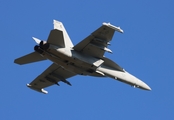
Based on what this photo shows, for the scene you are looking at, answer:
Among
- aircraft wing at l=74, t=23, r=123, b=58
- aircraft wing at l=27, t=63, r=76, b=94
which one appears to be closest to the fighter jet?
aircraft wing at l=74, t=23, r=123, b=58

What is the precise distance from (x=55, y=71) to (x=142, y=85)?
307 inches

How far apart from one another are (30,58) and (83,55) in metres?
4.47

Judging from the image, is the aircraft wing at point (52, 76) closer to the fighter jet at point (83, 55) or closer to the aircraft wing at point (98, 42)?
the fighter jet at point (83, 55)

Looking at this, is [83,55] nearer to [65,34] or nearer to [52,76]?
[65,34]

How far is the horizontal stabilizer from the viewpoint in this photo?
42.1 metres

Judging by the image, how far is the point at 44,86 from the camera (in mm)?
48312

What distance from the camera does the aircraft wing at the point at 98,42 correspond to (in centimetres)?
3922

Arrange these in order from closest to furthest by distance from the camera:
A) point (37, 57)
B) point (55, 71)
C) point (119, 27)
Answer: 1. point (119, 27)
2. point (37, 57)
3. point (55, 71)

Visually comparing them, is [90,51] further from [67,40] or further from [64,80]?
[64,80]

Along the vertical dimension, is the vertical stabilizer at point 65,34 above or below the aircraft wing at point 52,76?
above

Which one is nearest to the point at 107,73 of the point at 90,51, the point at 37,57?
the point at 90,51

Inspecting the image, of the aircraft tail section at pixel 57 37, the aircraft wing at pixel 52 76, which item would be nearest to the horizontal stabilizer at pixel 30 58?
the aircraft tail section at pixel 57 37

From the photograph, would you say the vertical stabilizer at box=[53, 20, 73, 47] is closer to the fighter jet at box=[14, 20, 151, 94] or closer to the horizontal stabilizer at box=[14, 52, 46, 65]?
the fighter jet at box=[14, 20, 151, 94]

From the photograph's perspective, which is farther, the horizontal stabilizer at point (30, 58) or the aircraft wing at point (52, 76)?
the aircraft wing at point (52, 76)
